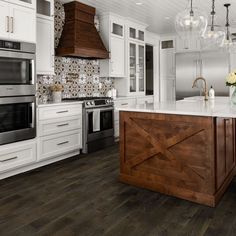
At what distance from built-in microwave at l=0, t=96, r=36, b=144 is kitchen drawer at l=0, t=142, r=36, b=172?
0.29 feet

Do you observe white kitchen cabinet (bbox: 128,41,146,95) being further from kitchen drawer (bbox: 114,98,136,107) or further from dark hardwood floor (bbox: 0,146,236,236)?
dark hardwood floor (bbox: 0,146,236,236)

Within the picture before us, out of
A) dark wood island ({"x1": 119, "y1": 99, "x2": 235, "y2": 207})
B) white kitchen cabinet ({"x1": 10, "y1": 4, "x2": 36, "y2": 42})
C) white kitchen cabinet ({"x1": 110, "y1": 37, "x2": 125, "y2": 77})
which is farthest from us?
white kitchen cabinet ({"x1": 110, "y1": 37, "x2": 125, "y2": 77})

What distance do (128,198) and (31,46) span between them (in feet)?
7.85

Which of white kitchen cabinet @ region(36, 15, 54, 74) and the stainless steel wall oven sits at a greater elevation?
white kitchen cabinet @ region(36, 15, 54, 74)

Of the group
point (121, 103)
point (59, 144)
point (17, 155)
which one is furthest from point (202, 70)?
A: point (17, 155)

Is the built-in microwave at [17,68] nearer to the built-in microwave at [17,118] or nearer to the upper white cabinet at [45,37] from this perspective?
the built-in microwave at [17,118]

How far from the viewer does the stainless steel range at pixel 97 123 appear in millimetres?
4781

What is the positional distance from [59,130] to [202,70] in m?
4.67

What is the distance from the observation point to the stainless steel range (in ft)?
→ 15.7

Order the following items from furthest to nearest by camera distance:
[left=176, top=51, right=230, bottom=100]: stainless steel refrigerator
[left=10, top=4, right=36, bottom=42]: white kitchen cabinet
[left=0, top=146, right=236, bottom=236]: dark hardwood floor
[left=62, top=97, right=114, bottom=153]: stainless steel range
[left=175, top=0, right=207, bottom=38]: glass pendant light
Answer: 1. [left=176, top=51, right=230, bottom=100]: stainless steel refrigerator
2. [left=62, top=97, right=114, bottom=153]: stainless steel range
3. [left=10, top=4, right=36, bottom=42]: white kitchen cabinet
4. [left=175, top=0, right=207, bottom=38]: glass pendant light
5. [left=0, top=146, right=236, bottom=236]: dark hardwood floor

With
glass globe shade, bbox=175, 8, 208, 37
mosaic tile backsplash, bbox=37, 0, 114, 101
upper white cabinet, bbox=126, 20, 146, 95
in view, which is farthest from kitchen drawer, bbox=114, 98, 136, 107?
glass globe shade, bbox=175, 8, 208, 37

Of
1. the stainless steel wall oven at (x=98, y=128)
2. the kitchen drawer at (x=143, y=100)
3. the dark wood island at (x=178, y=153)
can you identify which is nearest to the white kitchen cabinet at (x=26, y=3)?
the stainless steel wall oven at (x=98, y=128)

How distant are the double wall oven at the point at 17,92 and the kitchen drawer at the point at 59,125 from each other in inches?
7.7

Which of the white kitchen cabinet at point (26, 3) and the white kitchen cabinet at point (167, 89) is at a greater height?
the white kitchen cabinet at point (26, 3)
